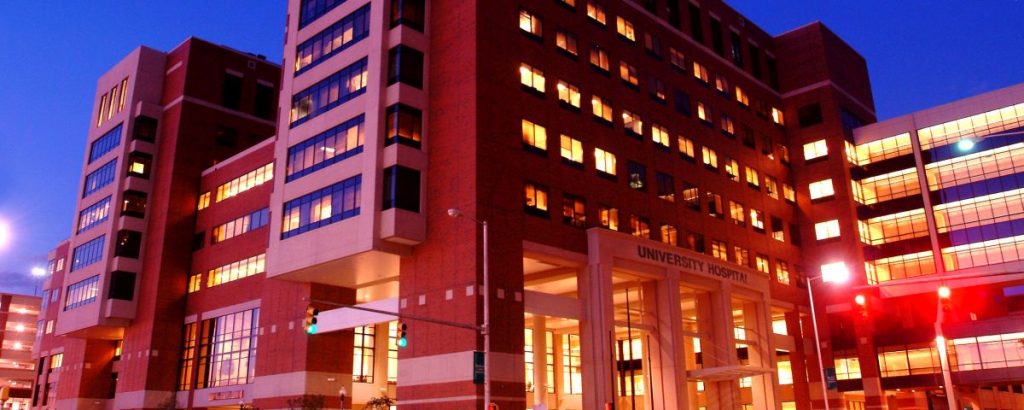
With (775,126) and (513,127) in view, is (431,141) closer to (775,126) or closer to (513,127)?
(513,127)

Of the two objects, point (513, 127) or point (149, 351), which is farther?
point (149, 351)

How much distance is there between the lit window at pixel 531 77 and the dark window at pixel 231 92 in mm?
44123

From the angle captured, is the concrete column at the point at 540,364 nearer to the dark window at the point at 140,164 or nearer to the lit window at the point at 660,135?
the lit window at the point at 660,135

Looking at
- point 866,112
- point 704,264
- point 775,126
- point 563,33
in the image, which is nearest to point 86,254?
point 563,33

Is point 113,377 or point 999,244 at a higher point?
point 999,244

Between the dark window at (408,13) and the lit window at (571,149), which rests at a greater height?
the dark window at (408,13)

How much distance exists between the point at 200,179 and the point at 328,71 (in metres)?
32.2

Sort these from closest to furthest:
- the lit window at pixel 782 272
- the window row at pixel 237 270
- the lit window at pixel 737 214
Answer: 1. the lit window at pixel 737 214
2. the window row at pixel 237 270
3. the lit window at pixel 782 272

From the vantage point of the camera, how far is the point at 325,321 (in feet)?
201

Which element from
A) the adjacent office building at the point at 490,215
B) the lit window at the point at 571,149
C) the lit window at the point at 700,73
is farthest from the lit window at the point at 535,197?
the lit window at the point at 700,73

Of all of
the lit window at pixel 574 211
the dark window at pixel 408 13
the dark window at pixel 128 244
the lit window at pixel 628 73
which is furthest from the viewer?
the dark window at pixel 128 244

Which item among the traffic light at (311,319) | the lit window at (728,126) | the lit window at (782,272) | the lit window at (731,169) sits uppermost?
the lit window at (728,126)

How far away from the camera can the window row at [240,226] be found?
244 ft

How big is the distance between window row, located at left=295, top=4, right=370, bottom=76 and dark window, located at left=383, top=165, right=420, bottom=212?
10714mm
